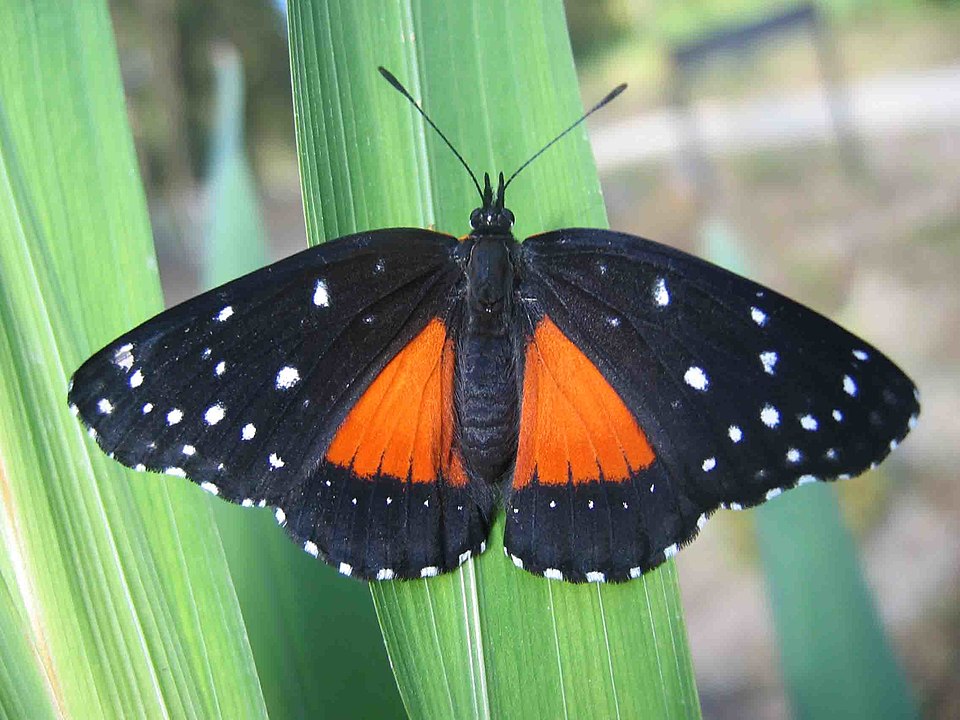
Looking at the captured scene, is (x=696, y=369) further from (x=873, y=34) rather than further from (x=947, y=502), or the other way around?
(x=873, y=34)

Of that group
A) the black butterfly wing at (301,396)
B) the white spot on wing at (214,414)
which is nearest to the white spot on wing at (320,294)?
the black butterfly wing at (301,396)

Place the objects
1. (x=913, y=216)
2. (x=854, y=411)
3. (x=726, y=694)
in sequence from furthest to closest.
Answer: (x=913, y=216), (x=726, y=694), (x=854, y=411)

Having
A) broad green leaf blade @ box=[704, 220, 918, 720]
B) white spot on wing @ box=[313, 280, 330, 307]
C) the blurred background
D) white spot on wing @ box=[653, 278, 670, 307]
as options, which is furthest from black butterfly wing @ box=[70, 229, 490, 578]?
the blurred background

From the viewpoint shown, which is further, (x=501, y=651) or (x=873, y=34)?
(x=873, y=34)

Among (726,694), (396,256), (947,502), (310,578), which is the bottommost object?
(726,694)

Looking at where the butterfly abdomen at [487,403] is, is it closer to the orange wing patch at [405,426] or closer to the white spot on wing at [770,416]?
the orange wing patch at [405,426]

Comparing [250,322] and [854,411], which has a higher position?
[250,322]

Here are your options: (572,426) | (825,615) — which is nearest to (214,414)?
(572,426)

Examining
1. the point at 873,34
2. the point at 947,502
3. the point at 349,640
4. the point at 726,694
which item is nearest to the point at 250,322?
the point at 349,640
